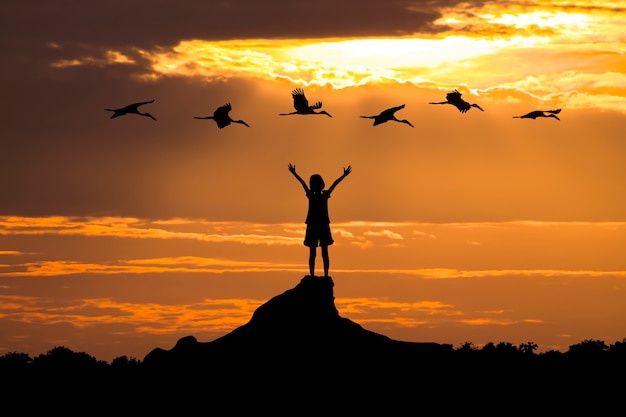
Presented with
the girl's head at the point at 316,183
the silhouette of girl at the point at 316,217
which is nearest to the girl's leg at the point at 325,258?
the silhouette of girl at the point at 316,217

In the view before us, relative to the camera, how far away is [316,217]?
44000 millimetres

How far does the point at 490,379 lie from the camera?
48.2m

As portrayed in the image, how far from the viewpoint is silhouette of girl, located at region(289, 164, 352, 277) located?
43906 millimetres

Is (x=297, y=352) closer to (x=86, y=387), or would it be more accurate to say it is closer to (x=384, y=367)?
(x=384, y=367)

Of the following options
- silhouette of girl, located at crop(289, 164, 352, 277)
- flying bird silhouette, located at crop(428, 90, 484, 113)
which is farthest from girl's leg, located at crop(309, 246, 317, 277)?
flying bird silhouette, located at crop(428, 90, 484, 113)

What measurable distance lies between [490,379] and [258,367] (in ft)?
34.9

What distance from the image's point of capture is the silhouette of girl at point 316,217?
1729 inches

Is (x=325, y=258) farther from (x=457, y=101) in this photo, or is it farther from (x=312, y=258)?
(x=457, y=101)

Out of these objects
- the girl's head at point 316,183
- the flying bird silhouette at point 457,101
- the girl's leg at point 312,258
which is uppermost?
the flying bird silhouette at point 457,101

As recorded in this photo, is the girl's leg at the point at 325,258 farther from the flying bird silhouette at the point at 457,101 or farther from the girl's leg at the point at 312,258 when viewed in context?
the flying bird silhouette at the point at 457,101

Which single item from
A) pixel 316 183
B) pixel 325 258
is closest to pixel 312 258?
pixel 325 258

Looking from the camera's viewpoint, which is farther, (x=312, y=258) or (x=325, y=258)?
(x=325, y=258)

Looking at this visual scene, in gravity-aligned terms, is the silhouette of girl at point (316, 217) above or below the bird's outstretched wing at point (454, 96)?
below

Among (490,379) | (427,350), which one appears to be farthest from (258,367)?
(490,379)
